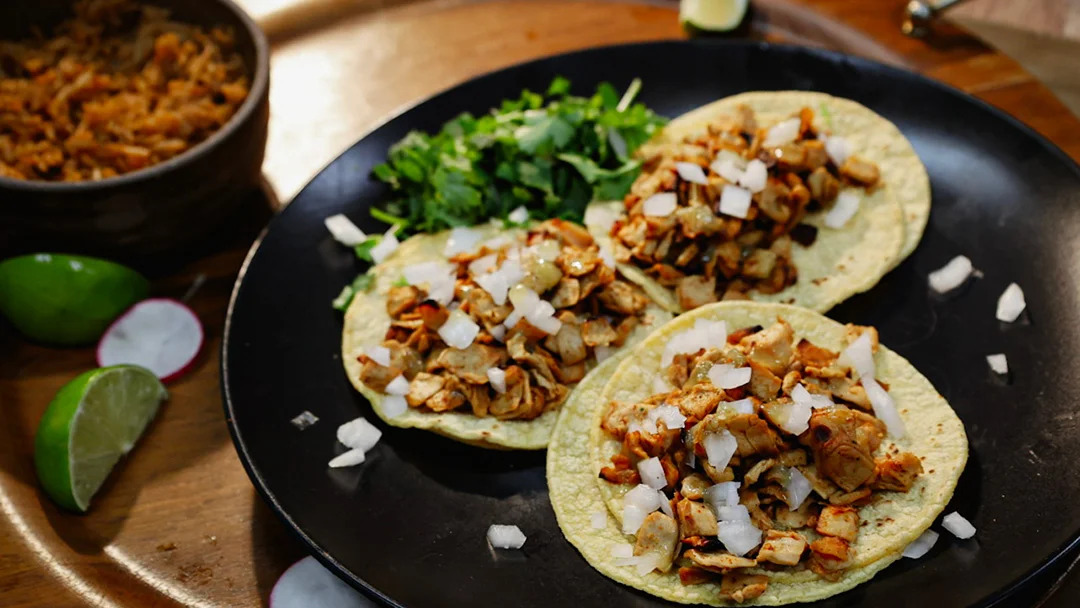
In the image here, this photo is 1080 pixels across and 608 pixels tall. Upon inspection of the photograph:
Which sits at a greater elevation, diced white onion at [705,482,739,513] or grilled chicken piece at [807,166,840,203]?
grilled chicken piece at [807,166,840,203]

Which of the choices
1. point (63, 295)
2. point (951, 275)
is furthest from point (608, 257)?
point (63, 295)

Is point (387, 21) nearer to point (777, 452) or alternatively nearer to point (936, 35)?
point (936, 35)

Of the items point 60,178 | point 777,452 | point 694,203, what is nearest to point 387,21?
point 60,178

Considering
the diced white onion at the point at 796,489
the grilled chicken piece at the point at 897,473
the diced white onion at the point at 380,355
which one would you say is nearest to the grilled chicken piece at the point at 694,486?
the diced white onion at the point at 796,489

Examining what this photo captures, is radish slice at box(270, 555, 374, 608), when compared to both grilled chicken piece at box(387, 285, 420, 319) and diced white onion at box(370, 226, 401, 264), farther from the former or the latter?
diced white onion at box(370, 226, 401, 264)

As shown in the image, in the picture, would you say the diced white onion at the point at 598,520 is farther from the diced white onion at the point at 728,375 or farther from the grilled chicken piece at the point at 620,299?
the grilled chicken piece at the point at 620,299

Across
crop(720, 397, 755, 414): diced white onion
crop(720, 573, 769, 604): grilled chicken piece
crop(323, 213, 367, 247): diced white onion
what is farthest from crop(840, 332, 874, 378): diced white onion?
crop(323, 213, 367, 247): diced white onion
